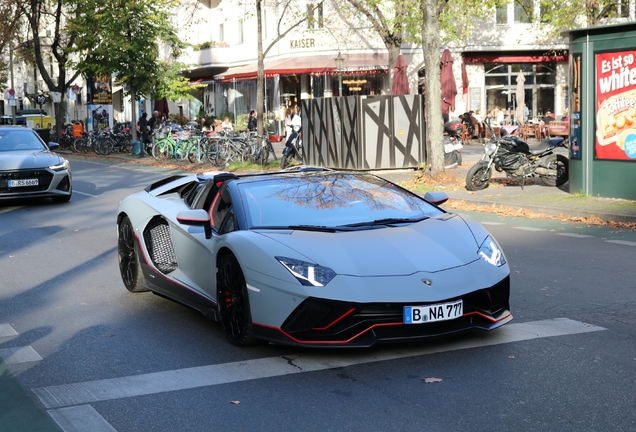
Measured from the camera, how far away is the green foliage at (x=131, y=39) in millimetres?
39406

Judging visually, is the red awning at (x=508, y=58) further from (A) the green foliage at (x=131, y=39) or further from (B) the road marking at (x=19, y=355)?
(B) the road marking at (x=19, y=355)

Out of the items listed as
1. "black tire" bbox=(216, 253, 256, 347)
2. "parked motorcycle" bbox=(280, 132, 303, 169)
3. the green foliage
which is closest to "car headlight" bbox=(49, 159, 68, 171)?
"parked motorcycle" bbox=(280, 132, 303, 169)

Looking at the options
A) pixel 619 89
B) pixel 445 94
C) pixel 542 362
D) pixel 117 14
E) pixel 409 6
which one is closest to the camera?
pixel 542 362

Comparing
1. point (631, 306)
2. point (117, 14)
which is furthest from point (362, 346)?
point (117, 14)

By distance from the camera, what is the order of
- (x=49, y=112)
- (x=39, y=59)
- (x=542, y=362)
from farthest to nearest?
(x=49, y=112) < (x=39, y=59) < (x=542, y=362)

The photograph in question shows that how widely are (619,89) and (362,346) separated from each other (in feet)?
35.7

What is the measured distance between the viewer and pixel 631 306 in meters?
7.73

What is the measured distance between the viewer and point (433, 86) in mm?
20828

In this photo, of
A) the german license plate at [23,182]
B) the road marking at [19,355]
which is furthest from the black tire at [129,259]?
the german license plate at [23,182]

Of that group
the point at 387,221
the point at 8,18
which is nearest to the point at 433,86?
the point at 387,221

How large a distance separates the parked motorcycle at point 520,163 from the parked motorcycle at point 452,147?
419cm

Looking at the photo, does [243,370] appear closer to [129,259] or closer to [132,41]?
[129,259]

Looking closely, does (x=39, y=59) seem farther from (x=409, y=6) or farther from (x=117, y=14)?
(x=409, y=6)

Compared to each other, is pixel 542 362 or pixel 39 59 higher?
pixel 39 59
